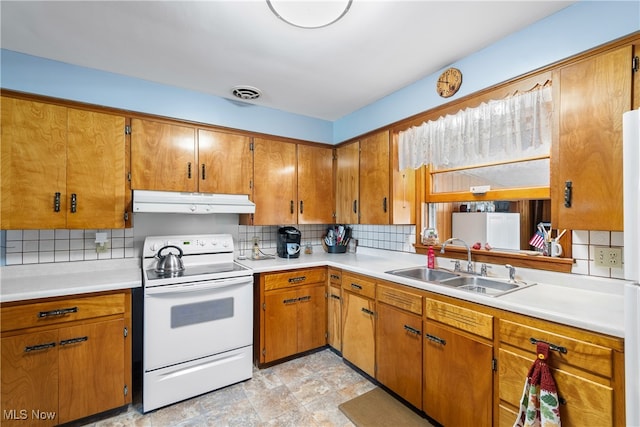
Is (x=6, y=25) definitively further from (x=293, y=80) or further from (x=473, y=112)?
(x=473, y=112)

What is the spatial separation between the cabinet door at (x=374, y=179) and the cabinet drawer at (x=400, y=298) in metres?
0.71

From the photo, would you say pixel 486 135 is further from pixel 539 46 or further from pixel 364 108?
pixel 364 108

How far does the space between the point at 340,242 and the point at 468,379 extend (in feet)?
6.27

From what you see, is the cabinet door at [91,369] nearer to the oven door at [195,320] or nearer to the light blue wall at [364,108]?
the oven door at [195,320]

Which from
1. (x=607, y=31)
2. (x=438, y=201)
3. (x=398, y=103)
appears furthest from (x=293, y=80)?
(x=607, y=31)

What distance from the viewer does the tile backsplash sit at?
5.37 feet

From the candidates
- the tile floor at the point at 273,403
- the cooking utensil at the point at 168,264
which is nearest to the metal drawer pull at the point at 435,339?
the tile floor at the point at 273,403

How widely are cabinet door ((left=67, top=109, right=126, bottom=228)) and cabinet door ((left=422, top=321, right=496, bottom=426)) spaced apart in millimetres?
2429

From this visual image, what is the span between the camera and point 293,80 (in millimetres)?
2400

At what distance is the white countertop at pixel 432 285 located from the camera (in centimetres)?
130

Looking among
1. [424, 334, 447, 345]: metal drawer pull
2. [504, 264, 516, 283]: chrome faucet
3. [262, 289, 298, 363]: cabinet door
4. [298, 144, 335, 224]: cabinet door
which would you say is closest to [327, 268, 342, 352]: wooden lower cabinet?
[262, 289, 298, 363]: cabinet door

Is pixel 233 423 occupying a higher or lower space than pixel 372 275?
lower

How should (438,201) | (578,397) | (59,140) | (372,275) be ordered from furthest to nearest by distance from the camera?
(438,201) → (372,275) → (59,140) → (578,397)

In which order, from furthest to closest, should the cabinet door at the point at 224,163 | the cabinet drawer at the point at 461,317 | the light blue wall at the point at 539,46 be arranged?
1. the cabinet door at the point at 224,163
2. the cabinet drawer at the point at 461,317
3. the light blue wall at the point at 539,46
